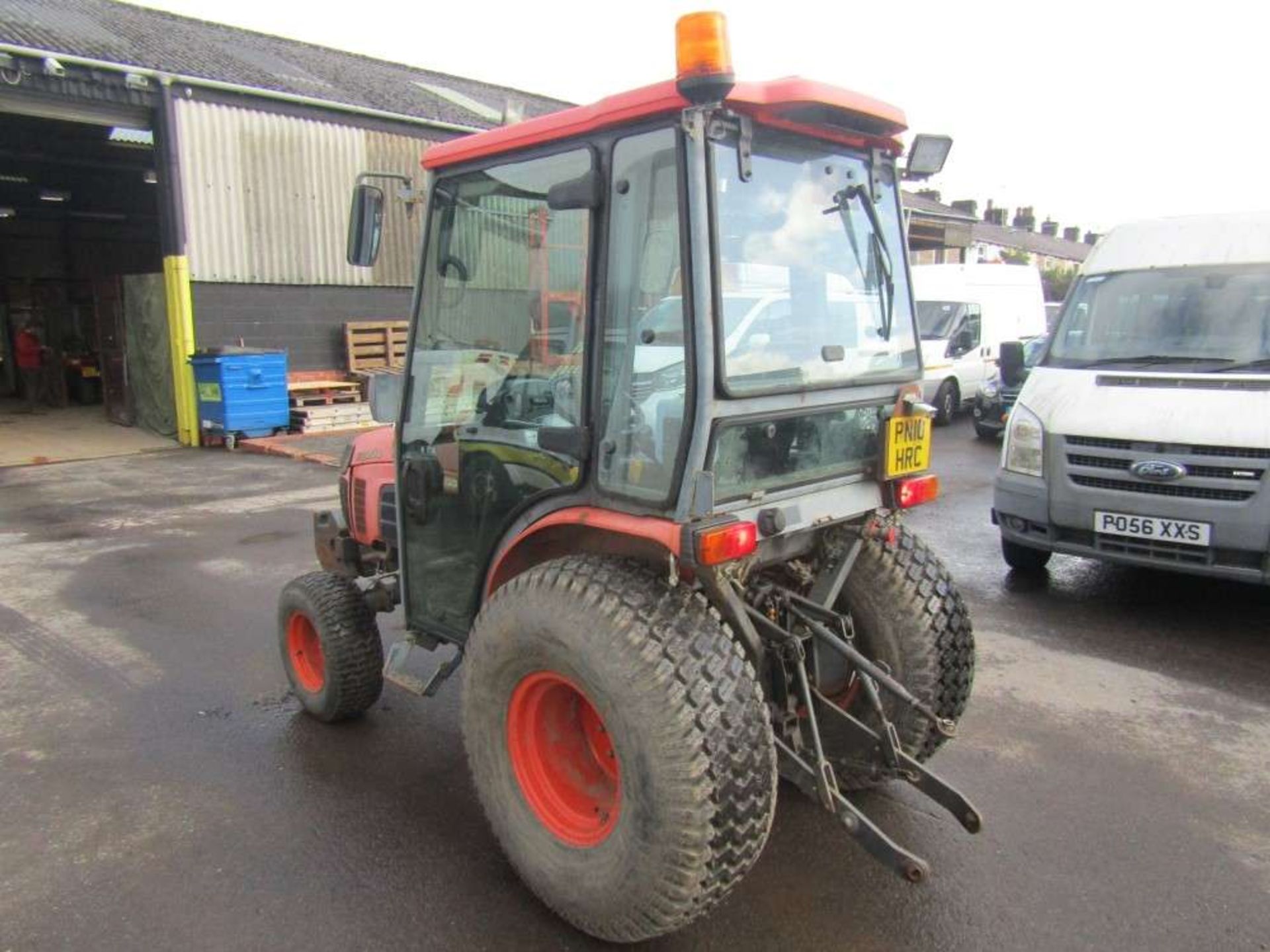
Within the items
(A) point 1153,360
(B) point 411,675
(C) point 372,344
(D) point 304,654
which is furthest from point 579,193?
(C) point 372,344

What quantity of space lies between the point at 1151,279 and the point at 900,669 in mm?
4073

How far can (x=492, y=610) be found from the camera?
2.64 metres

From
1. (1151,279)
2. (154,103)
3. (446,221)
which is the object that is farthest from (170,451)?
(1151,279)

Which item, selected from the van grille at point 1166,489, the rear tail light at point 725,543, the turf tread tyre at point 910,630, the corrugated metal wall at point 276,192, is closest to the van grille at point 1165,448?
the van grille at point 1166,489

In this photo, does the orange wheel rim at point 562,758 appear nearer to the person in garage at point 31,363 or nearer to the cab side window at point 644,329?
the cab side window at point 644,329

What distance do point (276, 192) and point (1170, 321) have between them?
11357 mm

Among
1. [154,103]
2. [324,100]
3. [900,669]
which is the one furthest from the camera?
[324,100]

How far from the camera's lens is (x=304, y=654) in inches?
159

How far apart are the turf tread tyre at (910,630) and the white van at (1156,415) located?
235 cm

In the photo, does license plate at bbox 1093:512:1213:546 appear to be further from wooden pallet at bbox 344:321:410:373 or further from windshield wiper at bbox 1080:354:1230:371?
wooden pallet at bbox 344:321:410:373

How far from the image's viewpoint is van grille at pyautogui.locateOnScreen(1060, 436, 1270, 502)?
15.2 ft

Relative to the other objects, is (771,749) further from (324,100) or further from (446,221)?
(324,100)

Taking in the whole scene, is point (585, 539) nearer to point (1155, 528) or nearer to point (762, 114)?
point (762, 114)

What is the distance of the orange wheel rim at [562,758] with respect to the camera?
2654 mm
